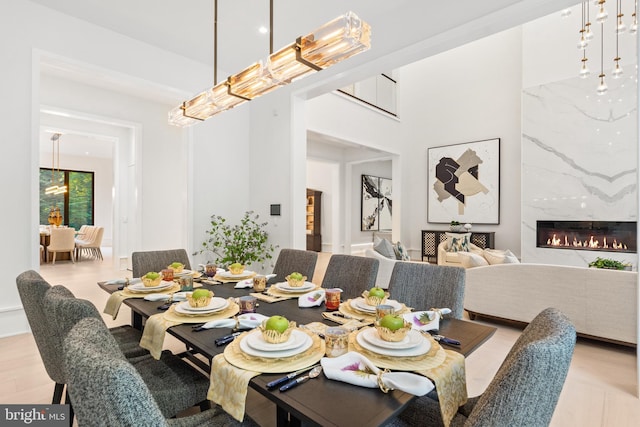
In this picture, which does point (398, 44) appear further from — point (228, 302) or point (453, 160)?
point (453, 160)

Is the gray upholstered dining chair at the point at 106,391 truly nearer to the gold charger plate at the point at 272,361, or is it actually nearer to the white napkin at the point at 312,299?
the gold charger plate at the point at 272,361

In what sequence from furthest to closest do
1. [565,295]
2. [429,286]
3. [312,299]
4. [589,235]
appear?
[589,235]
[565,295]
[429,286]
[312,299]

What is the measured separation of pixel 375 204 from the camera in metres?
9.68

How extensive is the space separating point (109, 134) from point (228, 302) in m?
6.16

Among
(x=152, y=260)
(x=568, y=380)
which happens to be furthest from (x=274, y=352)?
(x=568, y=380)

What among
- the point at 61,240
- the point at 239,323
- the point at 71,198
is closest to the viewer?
the point at 239,323

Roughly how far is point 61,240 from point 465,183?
8.95 metres

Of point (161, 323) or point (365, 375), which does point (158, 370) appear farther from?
point (365, 375)

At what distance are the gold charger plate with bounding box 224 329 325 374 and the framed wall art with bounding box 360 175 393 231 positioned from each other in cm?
834

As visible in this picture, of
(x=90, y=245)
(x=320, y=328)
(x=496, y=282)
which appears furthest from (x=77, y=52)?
(x=90, y=245)

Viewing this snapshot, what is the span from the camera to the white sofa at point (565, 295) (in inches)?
105

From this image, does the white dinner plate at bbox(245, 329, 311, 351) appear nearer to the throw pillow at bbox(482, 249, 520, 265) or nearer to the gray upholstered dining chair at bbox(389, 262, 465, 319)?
the gray upholstered dining chair at bbox(389, 262, 465, 319)

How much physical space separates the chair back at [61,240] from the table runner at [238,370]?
8.04 metres

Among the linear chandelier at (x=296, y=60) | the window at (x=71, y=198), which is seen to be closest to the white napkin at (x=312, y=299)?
the linear chandelier at (x=296, y=60)
